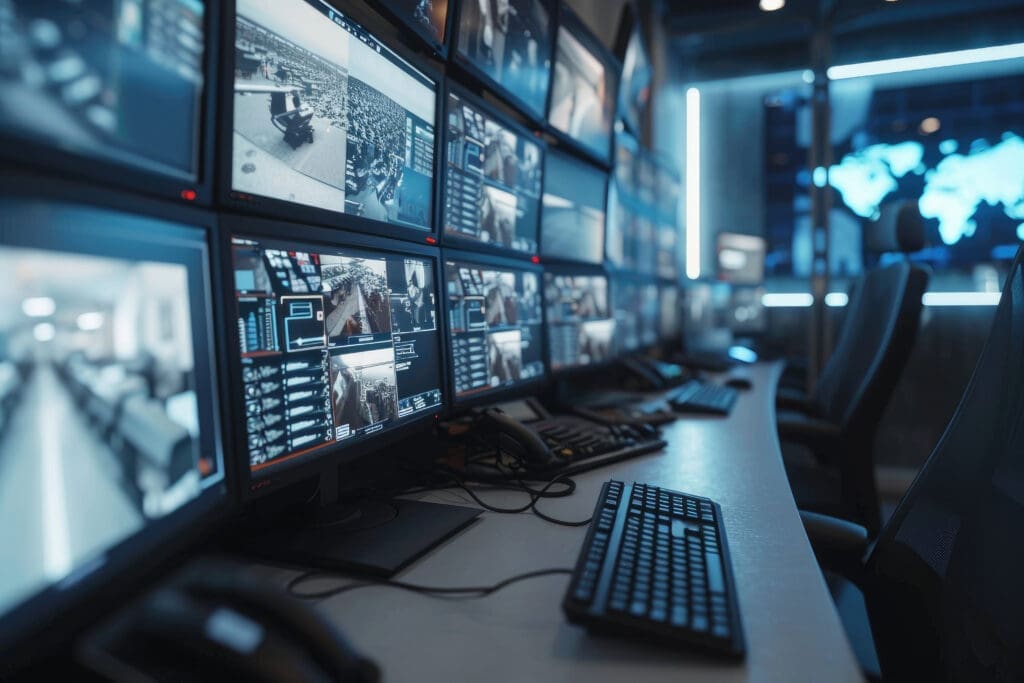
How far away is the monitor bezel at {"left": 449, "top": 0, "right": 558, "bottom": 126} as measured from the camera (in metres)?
1.21

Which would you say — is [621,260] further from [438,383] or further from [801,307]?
[801,307]

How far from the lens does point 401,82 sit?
1013 mm

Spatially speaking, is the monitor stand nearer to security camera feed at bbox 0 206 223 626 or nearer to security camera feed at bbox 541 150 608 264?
security camera feed at bbox 0 206 223 626

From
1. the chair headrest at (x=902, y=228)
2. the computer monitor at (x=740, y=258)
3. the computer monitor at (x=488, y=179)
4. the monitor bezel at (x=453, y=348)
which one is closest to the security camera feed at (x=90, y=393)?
the monitor bezel at (x=453, y=348)

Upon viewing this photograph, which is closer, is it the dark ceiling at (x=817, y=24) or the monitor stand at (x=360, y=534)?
the monitor stand at (x=360, y=534)

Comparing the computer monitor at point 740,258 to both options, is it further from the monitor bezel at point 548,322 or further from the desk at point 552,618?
the desk at point 552,618

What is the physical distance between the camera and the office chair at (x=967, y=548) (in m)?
0.74

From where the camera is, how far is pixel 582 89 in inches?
73.5

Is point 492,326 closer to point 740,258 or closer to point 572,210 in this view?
point 572,210

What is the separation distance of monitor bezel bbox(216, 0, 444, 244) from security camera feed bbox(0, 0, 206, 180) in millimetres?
34

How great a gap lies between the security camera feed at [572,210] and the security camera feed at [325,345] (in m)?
0.71

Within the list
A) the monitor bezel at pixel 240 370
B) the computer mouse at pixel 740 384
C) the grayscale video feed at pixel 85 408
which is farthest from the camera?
the computer mouse at pixel 740 384

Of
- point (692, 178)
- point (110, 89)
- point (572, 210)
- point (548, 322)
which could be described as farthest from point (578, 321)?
point (692, 178)

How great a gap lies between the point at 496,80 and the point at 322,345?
0.87 metres
